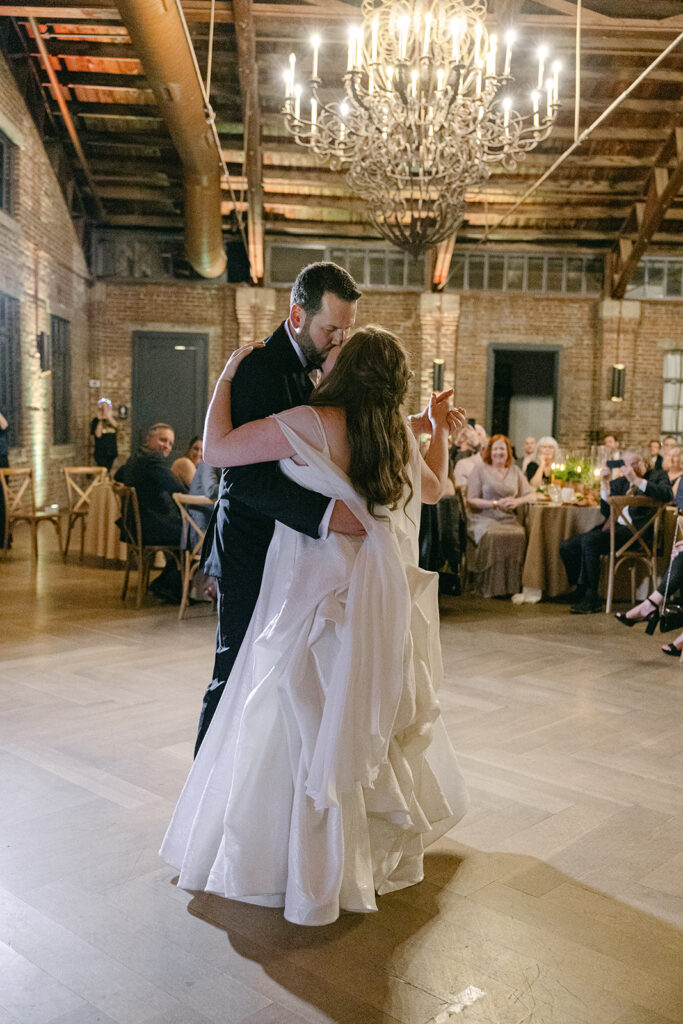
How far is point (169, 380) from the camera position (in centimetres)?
1355

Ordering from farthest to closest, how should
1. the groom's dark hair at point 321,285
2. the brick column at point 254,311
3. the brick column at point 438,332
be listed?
the brick column at point 438,332 → the brick column at point 254,311 → the groom's dark hair at point 321,285

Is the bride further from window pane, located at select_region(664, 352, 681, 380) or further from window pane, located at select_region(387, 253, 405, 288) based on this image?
window pane, located at select_region(664, 352, 681, 380)

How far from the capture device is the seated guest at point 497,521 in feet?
22.2

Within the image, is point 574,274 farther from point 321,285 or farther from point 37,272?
point 321,285

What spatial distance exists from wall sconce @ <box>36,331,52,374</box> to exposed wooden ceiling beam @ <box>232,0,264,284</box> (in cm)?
314

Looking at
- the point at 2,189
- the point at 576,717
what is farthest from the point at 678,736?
the point at 2,189

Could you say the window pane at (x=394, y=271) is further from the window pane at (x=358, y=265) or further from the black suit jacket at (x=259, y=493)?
the black suit jacket at (x=259, y=493)

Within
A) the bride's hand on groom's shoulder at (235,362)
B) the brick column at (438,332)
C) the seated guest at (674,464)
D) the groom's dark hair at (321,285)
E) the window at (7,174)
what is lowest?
the seated guest at (674,464)

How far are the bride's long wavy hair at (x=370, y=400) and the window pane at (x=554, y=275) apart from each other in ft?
41.0

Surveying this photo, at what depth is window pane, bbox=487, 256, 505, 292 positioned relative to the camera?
13703mm

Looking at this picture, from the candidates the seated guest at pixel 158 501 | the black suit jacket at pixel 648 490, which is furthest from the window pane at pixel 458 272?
the seated guest at pixel 158 501

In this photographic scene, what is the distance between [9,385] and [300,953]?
30.4 feet

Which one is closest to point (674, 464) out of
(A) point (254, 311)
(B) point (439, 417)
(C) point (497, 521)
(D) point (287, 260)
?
(C) point (497, 521)

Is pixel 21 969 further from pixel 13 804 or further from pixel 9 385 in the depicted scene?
pixel 9 385
